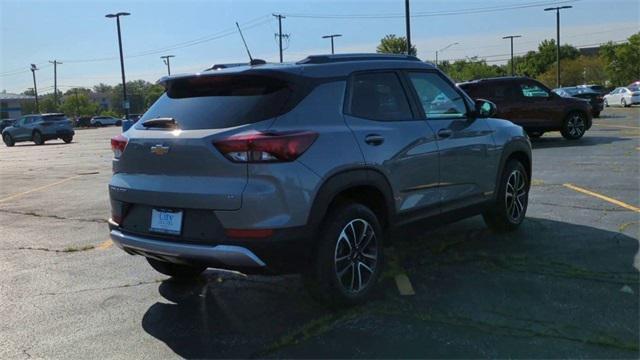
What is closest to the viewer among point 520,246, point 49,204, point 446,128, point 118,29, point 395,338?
point 395,338

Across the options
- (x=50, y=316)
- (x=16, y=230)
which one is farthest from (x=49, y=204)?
(x=50, y=316)

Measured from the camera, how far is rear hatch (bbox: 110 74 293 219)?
4.09 metres

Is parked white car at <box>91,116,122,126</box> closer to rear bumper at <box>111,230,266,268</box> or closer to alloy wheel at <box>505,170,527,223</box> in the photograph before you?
alloy wheel at <box>505,170,527,223</box>

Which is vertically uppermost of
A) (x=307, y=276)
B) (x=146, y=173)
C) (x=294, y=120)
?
(x=294, y=120)

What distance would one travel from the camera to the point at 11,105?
407 feet

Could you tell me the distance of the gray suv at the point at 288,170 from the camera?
4.05 metres

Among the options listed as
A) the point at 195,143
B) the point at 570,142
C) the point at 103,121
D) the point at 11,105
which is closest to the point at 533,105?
the point at 570,142

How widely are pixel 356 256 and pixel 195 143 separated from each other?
4.77 feet

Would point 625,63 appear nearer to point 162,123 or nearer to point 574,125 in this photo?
point 574,125

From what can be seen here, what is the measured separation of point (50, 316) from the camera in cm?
473

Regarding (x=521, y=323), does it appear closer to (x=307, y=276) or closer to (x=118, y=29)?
(x=307, y=276)

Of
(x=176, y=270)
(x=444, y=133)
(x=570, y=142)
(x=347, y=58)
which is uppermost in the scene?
(x=347, y=58)

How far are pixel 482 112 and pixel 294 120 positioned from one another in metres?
2.59

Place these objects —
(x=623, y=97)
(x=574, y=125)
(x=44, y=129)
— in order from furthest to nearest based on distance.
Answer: (x=623, y=97) < (x=44, y=129) < (x=574, y=125)
